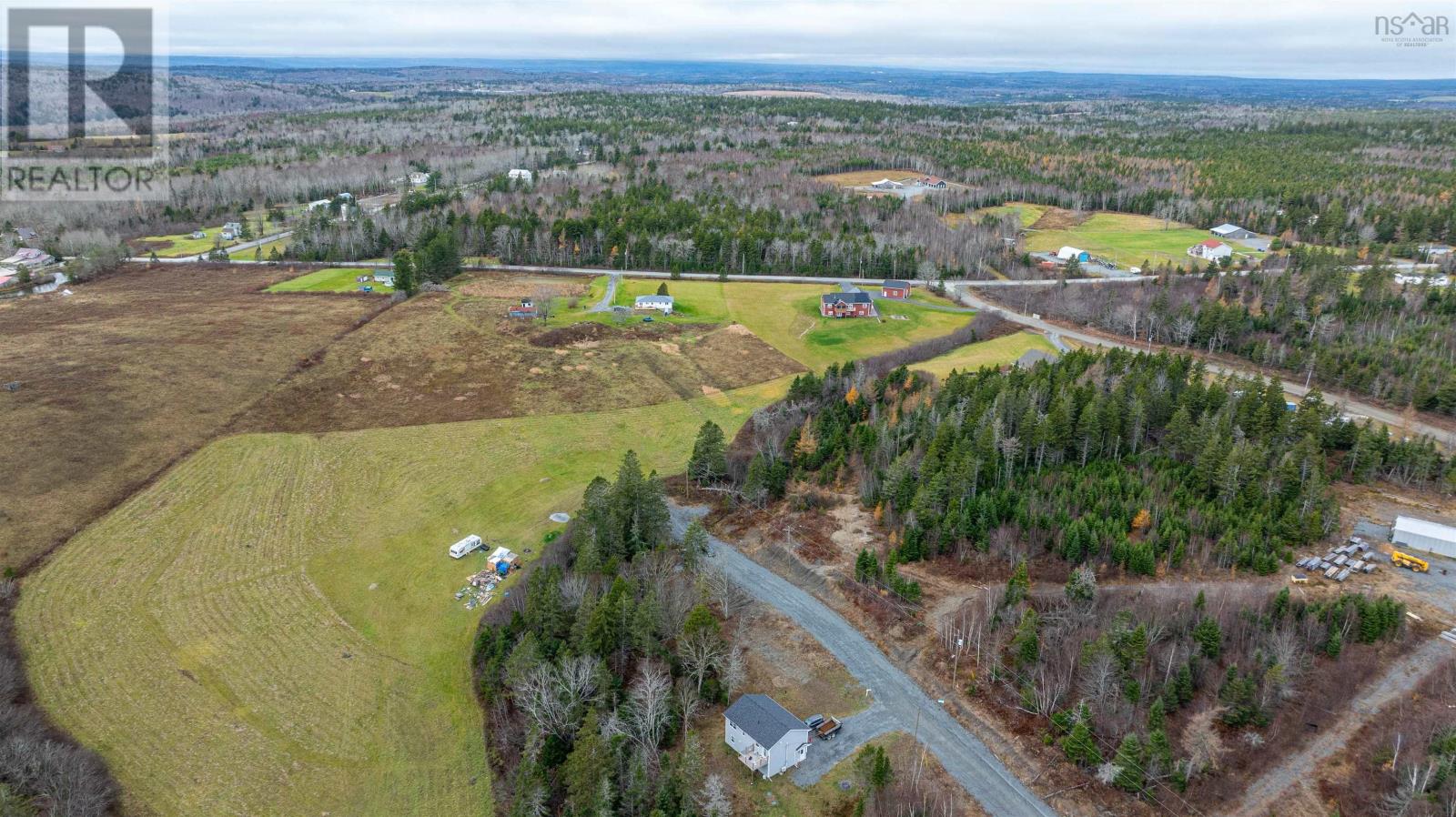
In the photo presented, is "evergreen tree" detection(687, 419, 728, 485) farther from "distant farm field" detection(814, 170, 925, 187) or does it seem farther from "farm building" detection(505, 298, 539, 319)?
"distant farm field" detection(814, 170, 925, 187)

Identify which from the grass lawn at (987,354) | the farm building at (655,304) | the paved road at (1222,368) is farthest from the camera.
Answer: the farm building at (655,304)

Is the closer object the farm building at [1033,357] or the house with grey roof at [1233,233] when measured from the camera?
the farm building at [1033,357]

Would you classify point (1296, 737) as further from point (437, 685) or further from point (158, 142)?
point (158, 142)

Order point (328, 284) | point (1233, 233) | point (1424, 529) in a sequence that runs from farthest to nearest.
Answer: point (1233, 233) → point (328, 284) → point (1424, 529)

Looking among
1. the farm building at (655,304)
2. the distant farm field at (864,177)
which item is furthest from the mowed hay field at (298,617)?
the distant farm field at (864,177)

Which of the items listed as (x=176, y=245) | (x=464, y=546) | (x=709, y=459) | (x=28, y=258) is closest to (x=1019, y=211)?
(x=709, y=459)

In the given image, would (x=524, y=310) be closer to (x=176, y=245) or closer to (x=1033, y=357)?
(x=1033, y=357)

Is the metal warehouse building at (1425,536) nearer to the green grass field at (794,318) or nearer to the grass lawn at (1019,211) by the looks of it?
the green grass field at (794,318)

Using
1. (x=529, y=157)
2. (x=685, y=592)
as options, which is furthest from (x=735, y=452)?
(x=529, y=157)
